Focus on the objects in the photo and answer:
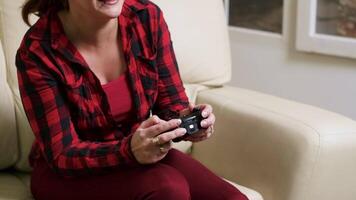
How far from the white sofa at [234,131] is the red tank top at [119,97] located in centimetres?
29

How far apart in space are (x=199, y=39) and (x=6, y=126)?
587 millimetres

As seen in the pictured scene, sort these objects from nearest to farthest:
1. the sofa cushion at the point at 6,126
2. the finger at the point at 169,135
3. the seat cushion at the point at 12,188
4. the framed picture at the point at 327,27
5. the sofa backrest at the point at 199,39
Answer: the finger at the point at 169,135, the seat cushion at the point at 12,188, the sofa cushion at the point at 6,126, the sofa backrest at the point at 199,39, the framed picture at the point at 327,27

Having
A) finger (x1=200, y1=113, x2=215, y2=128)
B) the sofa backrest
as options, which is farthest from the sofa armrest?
finger (x1=200, y1=113, x2=215, y2=128)

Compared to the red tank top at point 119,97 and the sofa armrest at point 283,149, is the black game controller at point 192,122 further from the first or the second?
the sofa armrest at point 283,149

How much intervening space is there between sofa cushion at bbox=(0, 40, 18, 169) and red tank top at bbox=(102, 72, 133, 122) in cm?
33

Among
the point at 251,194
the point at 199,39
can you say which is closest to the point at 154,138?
the point at 251,194

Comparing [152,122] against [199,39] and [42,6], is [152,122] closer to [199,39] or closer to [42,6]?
[42,6]

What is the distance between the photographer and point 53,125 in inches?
47.9

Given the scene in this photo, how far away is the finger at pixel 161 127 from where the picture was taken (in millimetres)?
1106

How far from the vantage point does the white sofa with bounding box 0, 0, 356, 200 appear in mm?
1354

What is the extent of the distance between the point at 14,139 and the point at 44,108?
326mm

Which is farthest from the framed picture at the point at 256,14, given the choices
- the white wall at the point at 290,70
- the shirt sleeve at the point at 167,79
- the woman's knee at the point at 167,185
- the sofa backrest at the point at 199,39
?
the woman's knee at the point at 167,185

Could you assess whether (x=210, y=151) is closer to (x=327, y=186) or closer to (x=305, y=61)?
(x=327, y=186)

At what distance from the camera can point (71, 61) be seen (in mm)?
1238
